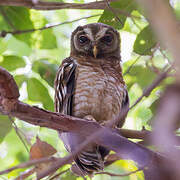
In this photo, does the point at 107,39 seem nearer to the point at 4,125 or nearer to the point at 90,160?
the point at 90,160

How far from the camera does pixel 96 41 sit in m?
3.14

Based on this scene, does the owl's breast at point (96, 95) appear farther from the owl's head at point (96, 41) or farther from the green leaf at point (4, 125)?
the green leaf at point (4, 125)

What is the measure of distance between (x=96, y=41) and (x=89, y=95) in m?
0.74

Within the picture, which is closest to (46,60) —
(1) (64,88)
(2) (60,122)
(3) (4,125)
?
(1) (64,88)

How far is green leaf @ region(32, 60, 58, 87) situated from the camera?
2639mm

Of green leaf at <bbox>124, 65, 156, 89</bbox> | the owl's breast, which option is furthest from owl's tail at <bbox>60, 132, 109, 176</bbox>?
green leaf at <bbox>124, 65, 156, 89</bbox>

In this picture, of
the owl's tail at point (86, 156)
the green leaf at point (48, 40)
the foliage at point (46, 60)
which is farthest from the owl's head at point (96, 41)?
the owl's tail at point (86, 156)

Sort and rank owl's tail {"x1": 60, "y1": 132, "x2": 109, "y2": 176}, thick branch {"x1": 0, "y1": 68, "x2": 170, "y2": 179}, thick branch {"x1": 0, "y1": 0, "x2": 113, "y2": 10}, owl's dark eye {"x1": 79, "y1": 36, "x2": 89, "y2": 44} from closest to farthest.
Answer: thick branch {"x1": 0, "y1": 68, "x2": 170, "y2": 179}
thick branch {"x1": 0, "y1": 0, "x2": 113, "y2": 10}
owl's tail {"x1": 60, "y1": 132, "x2": 109, "y2": 176}
owl's dark eye {"x1": 79, "y1": 36, "x2": 89, "y2": 44}

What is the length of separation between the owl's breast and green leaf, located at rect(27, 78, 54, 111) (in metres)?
0.23

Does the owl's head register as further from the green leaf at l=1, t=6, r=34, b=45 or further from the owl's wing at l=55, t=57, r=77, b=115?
the green leaf at l=1, t=6, r=34, b=45

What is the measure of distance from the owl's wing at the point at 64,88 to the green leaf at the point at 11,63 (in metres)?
0.34

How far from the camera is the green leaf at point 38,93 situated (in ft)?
8.58

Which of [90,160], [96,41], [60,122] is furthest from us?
[96,41]

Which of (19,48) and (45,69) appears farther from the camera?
(19,48)
